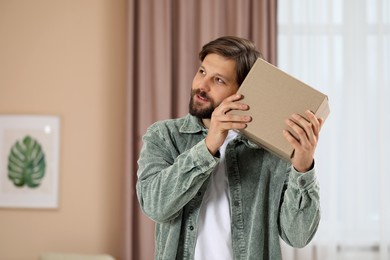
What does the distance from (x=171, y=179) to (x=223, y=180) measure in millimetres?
190

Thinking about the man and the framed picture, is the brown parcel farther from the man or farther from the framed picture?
the framed picture

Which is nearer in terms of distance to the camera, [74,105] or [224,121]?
[224,121]

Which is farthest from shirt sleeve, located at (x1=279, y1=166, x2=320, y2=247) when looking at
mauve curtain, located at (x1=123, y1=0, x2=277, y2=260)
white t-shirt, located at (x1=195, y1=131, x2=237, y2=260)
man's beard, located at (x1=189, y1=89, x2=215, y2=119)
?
mauve curtain, located at (x1=123, y1=0, x2=277, y2=260)

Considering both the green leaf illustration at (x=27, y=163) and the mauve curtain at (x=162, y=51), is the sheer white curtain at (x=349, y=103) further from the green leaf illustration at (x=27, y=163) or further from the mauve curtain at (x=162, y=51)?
the green leaf illustration at (x=27, y=163)

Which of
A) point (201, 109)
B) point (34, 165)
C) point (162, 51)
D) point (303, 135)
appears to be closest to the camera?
point (303, 135)

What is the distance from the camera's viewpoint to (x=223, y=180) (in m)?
1.60

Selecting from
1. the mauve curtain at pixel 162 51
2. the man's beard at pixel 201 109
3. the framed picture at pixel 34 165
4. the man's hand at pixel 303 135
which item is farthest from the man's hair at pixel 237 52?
the framed picture at pixel 34 165

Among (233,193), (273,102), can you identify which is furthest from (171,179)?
(273,102)

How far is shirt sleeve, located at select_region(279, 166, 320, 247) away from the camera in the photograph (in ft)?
4.79

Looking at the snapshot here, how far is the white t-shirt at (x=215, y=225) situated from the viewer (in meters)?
1.53

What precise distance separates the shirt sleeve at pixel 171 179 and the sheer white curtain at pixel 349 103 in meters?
2.37

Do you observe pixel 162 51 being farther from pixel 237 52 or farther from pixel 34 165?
pixel 237 52

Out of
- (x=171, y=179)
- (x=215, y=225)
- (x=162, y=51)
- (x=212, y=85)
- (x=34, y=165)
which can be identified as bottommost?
(x=215, y=225)

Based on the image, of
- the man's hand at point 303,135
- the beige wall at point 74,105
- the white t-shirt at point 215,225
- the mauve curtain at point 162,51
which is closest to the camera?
the man's hand at point 303,135
